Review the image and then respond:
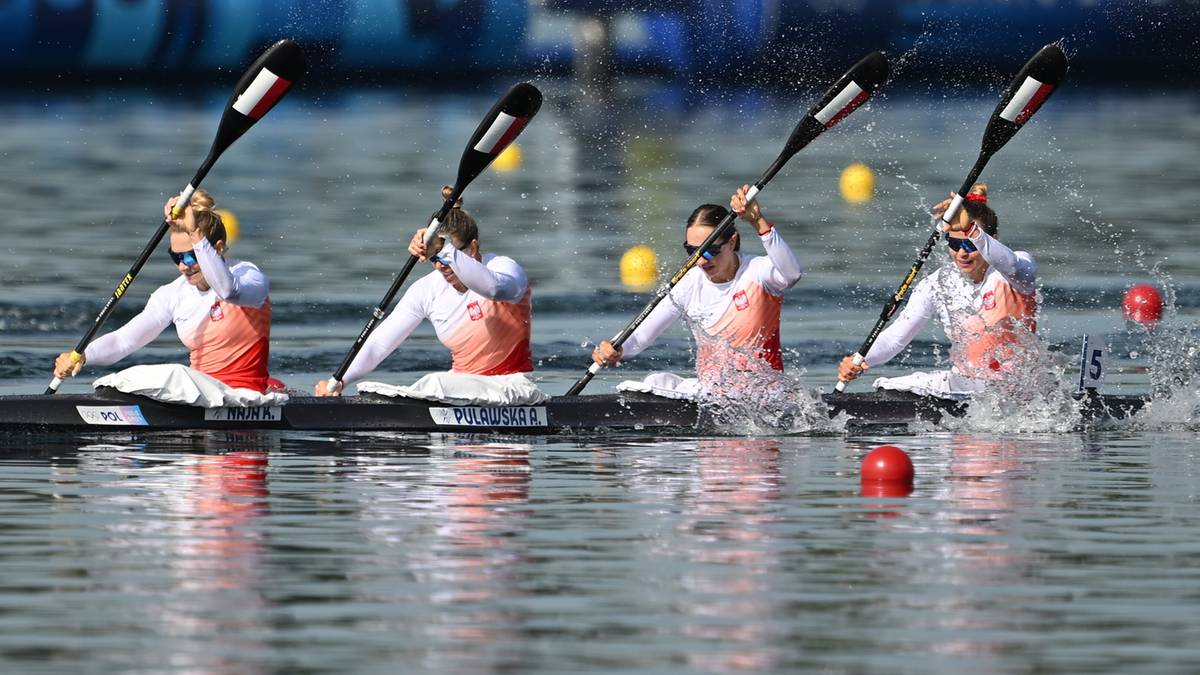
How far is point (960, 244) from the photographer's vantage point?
15078 mm

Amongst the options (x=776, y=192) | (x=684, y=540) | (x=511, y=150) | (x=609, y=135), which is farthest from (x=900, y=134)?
(x=684, y=540)

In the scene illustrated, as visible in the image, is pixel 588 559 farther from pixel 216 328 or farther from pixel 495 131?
pixel 495 131

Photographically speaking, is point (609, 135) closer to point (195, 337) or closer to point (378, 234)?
point (378, 234)

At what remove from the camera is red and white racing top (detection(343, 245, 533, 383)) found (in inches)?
575

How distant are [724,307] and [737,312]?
93 mm

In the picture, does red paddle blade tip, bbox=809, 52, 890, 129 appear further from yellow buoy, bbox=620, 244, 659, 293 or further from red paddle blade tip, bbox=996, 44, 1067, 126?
yellow buoy, bbox=620, 244, 659, 293

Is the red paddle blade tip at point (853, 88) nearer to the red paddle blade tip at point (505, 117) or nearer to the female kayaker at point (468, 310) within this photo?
the red paddle blade tip at point (505, 117)

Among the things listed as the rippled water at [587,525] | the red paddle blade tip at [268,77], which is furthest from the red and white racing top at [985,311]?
the red paddle blade tip at [268,77]

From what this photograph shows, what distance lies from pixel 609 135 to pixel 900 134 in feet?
17.9

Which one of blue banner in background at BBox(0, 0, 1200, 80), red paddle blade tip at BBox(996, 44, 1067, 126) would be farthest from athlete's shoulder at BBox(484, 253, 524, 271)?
blue banner in background at BBox(0, 0, 1200, 80)

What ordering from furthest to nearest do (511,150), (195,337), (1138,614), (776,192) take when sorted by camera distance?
(511,150) < (776,192) < (195,337) < (1138,614)

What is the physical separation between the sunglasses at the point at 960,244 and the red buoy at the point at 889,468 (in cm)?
346

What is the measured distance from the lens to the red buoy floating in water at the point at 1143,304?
18.9 meters

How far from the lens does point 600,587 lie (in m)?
9.12
